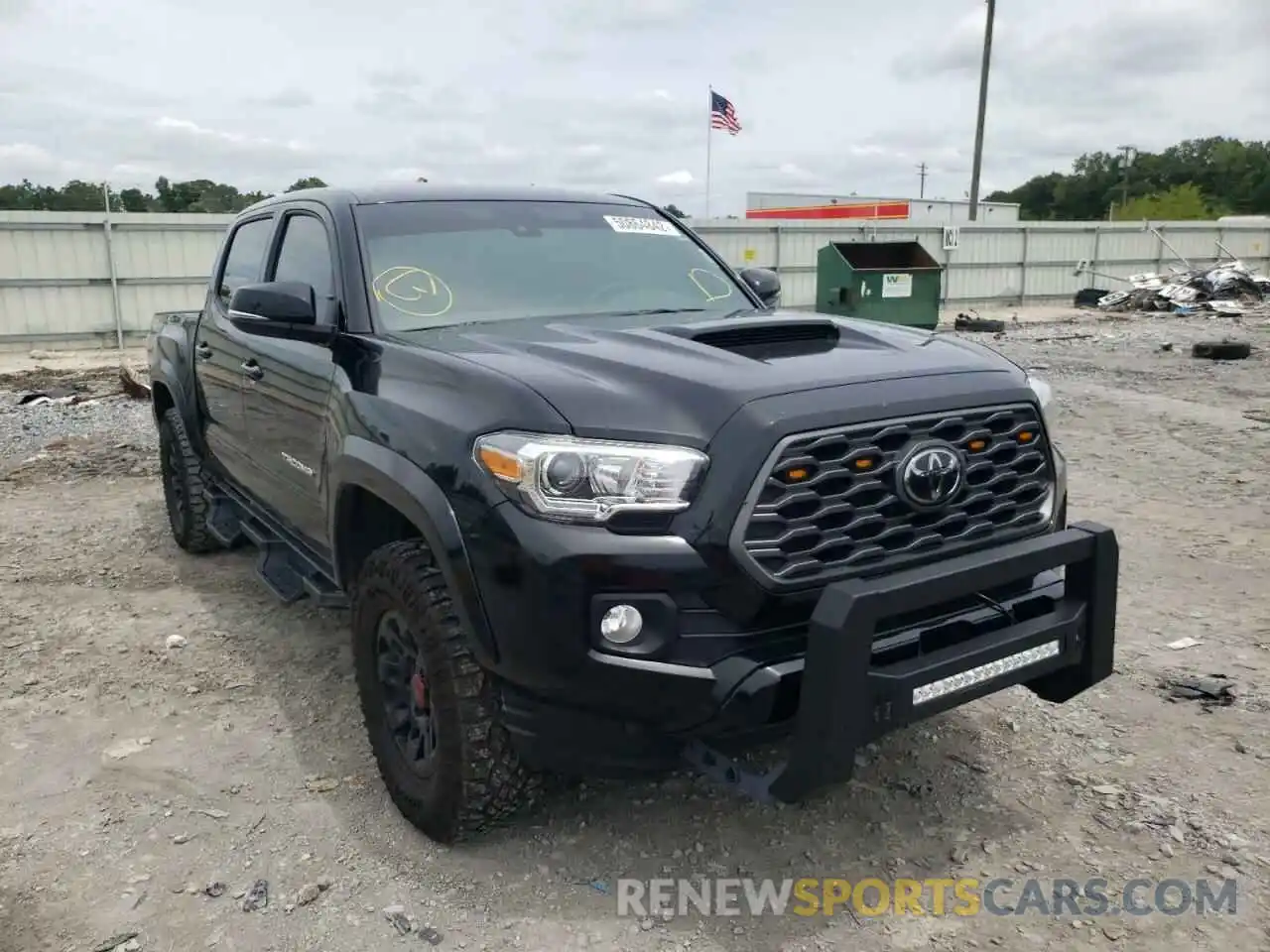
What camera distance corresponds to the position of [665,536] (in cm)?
233

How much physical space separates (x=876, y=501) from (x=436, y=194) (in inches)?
87.2

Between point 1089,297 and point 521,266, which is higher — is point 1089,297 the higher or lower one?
the lower one

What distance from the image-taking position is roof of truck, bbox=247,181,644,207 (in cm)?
378

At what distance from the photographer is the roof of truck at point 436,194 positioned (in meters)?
3.78

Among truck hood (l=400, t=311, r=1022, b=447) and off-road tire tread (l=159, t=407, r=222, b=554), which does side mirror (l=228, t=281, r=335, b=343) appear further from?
off-road tire tread (l=159, t=407, r=222, b=554)

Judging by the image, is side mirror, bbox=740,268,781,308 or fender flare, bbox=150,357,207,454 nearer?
side mirror, bbox=740,268,781,308

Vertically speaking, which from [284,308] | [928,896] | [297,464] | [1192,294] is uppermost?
[284,308]

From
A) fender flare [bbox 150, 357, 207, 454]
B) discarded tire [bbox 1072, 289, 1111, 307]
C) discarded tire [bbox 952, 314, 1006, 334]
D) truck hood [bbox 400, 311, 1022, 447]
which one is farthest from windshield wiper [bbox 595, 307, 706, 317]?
discarded tire [bbox 1072, 289, 1111, 307]

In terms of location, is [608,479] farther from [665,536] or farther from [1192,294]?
[1192,294]

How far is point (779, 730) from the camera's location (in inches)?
94.8

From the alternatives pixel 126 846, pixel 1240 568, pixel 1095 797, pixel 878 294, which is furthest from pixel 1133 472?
pixel 878 294

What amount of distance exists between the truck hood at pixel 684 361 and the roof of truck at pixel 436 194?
766 mm

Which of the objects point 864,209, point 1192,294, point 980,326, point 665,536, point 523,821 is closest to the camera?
point 665,536

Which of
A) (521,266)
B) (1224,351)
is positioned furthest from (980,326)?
(521,266)
